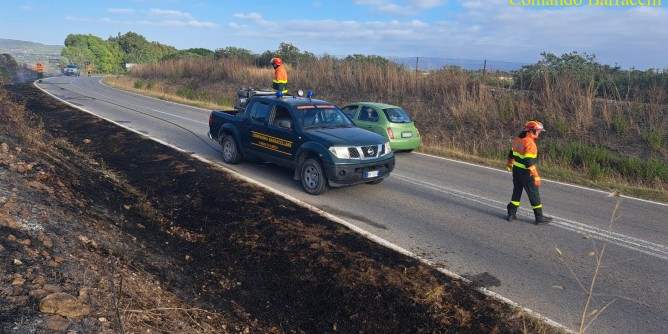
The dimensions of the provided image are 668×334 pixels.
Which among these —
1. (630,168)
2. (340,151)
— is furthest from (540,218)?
(630,168)

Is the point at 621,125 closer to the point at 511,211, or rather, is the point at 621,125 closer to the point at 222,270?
the point at 511,211

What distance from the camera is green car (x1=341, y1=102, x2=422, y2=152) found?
12859 millimetres

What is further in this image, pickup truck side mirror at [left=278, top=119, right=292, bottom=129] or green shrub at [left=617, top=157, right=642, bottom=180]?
green shrub at [left=617, top=157, right=642, bottom=180]

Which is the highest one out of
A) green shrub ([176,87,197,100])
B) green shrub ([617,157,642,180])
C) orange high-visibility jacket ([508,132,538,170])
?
orange high-visibility jacket ([508,132,538,170])

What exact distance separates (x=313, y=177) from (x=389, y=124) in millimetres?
4816

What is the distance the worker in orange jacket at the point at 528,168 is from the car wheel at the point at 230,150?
605 cm

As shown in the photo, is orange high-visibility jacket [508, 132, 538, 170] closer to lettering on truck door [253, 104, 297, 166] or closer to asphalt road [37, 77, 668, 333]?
asphalt road [37, 77, 668, 333]

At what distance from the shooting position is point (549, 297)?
5.06 metres

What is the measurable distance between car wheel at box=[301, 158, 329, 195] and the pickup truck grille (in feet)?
2.15

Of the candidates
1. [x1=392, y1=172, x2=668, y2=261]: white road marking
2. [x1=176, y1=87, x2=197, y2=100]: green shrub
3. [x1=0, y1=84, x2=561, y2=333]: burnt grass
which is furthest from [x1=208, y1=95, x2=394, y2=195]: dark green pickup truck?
[x1=176, y1=87, x2=197, y2=100]: green shrub

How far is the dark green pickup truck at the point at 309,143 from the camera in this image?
27.3 ft

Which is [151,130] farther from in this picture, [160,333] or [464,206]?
[160,333]

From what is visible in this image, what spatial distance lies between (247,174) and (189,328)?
6.39 meters

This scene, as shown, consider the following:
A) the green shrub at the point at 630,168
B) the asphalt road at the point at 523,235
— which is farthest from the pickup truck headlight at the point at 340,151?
the green shrub at the point at 630,168
